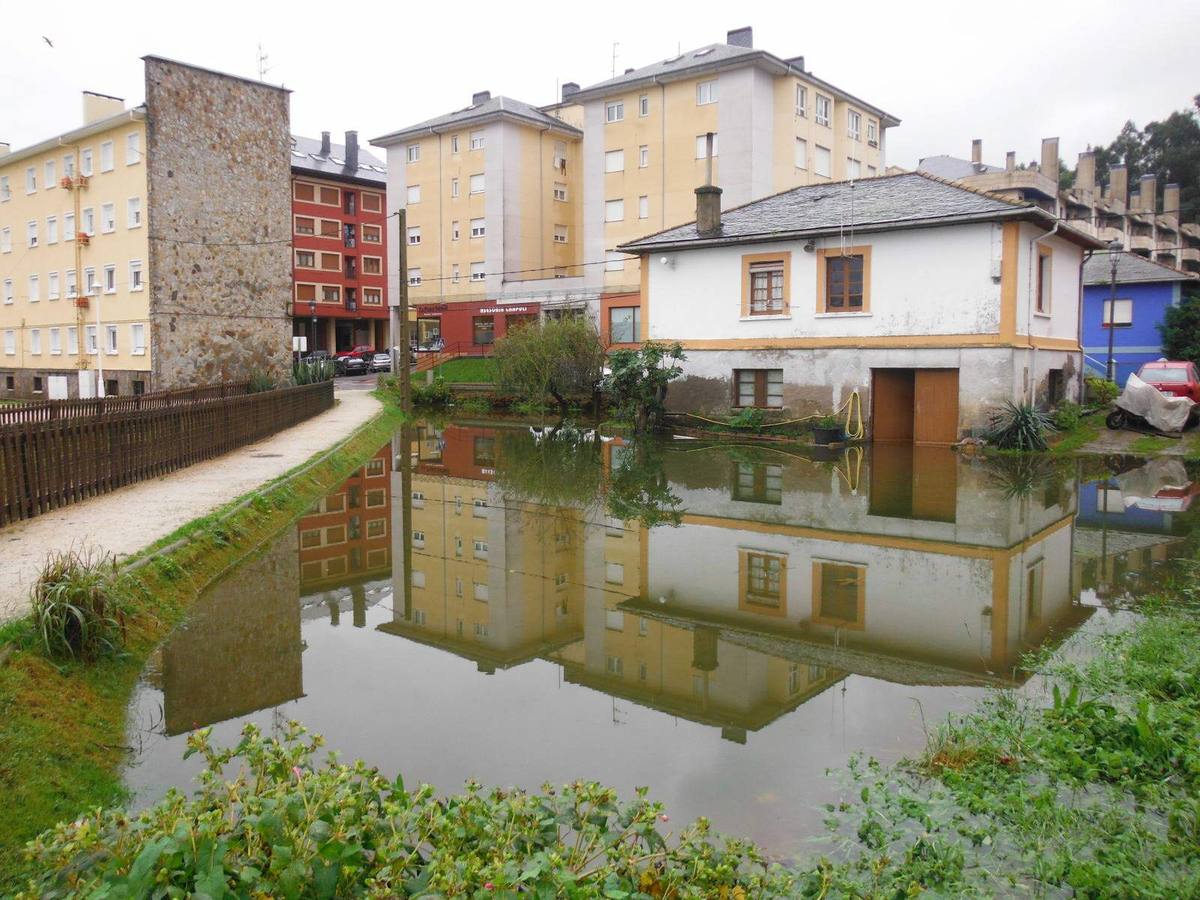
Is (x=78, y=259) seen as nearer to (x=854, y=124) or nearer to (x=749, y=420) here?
(x=749, y=420)

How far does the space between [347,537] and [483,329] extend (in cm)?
3979

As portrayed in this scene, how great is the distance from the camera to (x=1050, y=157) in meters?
62.6

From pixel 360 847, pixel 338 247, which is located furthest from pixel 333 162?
pixel 360 847

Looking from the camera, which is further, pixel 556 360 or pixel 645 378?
pixel 556 360

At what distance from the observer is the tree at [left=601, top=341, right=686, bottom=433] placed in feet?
86.7

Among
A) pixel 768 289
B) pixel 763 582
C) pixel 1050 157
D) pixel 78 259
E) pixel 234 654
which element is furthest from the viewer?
pixel 1050 157

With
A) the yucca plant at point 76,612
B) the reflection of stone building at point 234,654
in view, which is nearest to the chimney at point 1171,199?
the reflection of stone building at point 234,654

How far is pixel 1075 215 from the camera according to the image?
209 ft

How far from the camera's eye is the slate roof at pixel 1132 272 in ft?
124

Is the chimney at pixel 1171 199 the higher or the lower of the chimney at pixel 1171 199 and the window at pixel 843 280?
the higher

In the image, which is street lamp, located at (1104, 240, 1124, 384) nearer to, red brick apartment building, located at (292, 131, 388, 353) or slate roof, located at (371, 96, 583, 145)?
slate roof, located at (371, 96, 583, 145)

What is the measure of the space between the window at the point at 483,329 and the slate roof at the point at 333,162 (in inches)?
813

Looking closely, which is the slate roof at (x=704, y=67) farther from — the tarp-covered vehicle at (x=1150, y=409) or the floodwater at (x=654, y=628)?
the floodwater at (x=654, y=628)

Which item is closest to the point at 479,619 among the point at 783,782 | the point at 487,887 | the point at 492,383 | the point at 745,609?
the point at 745,609
